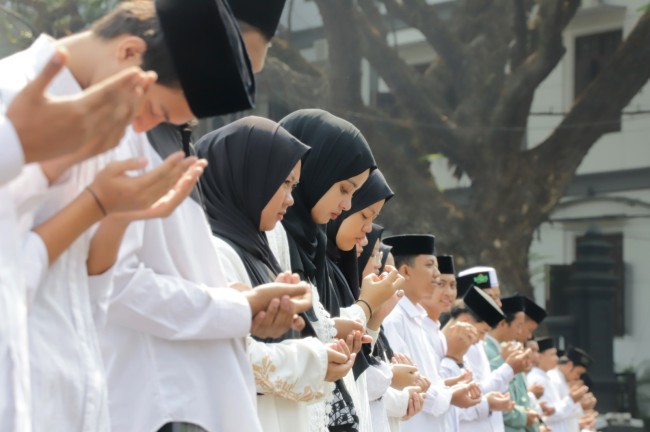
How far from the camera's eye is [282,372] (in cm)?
365

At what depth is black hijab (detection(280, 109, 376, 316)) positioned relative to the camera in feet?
15.0

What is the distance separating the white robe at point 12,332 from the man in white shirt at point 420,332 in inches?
182

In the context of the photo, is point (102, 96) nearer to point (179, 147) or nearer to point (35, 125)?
point (35, 125)

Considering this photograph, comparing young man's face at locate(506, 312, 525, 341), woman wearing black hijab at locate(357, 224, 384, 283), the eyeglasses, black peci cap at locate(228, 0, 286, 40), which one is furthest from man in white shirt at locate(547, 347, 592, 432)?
black peci cap at locate(228, 0, 286, 40)

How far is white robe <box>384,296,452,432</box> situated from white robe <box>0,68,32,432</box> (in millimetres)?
4626

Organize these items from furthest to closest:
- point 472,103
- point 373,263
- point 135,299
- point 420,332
Result: 1. point 472,103
2. point 420,332
3. point 373,263
4. point 135,299

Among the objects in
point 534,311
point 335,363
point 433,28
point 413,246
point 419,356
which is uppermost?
point 335,363

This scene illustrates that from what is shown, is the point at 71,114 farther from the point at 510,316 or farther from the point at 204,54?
the point at 510,316

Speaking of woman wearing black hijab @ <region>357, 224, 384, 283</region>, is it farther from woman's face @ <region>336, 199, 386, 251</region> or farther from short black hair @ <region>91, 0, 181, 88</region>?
short black hair @ <region>91, 0, 181, 88</region>

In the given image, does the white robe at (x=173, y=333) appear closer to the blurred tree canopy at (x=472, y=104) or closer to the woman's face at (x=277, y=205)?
the woman's face at (x=277, y=205)

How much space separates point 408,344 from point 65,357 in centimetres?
461

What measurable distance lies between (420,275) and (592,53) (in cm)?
1372

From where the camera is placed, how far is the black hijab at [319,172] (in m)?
4.57

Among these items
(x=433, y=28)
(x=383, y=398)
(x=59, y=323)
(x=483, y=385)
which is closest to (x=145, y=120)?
(x=59, y=323)
